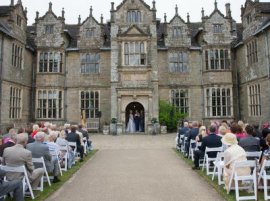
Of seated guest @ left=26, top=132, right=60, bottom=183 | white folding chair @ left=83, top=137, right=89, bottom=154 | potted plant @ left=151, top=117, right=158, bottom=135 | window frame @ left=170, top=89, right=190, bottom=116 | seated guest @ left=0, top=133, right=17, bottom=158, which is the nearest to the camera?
seated guest @ left=0, top=133, right=17, bottom=158

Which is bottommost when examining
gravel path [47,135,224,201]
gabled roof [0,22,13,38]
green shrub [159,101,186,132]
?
gravel path [47,135,224,201]

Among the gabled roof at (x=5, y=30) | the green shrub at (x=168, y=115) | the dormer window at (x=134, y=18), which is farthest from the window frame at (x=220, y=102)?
the gabled roof at (x=5, y=30)

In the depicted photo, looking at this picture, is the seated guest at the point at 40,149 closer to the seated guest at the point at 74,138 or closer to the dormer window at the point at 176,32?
the seated guest at the point at 74,138

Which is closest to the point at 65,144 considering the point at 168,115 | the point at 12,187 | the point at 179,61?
the point at 12,187

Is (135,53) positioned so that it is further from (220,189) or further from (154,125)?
(220,189)

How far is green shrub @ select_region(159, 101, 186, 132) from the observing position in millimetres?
28453

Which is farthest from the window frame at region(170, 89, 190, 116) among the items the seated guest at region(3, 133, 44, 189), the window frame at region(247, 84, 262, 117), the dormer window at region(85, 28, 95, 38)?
the seated guest at region(3, 133, 44, 189)

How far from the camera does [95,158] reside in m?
14.2

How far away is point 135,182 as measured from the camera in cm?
927

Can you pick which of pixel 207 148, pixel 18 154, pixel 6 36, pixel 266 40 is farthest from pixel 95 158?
pixel 266 40

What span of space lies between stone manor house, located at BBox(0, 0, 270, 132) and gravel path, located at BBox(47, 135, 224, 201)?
15212 mm

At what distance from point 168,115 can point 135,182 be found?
19591 mm

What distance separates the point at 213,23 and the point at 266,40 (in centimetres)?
783

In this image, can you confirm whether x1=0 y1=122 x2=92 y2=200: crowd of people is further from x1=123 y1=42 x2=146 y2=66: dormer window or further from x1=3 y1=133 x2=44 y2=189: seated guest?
x1=123 y1=42 x2=146 y2=66: dormer window
